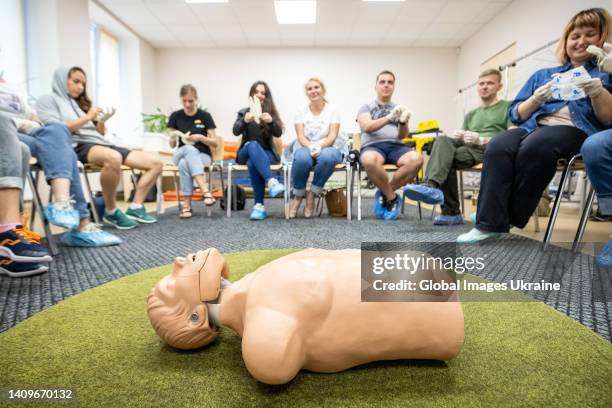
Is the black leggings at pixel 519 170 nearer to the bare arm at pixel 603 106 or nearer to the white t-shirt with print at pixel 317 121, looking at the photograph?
the bare arm at pixel 603 106

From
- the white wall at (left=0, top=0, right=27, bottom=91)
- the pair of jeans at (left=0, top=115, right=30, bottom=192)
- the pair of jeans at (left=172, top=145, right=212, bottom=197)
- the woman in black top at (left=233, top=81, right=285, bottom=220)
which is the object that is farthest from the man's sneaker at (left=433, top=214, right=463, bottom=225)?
the white wall at (left=0, top=0, right=27, bottom=91)

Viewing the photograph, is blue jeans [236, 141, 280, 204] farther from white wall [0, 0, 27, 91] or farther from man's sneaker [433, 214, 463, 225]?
white wall [0, 0, 27, 91]

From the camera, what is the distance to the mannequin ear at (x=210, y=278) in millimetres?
644

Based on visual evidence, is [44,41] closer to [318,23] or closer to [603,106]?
[318,23]

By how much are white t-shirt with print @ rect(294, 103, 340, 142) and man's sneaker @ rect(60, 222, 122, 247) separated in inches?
67.0

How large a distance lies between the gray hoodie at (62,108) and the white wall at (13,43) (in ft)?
6.32

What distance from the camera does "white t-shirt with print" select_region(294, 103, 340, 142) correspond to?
294 cm

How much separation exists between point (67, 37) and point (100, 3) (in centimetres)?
117

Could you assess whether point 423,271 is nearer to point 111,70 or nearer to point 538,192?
point 538,192

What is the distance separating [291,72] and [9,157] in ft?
19.6

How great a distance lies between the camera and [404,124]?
2.77 meters

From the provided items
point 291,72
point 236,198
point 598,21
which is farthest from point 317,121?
point 291,72

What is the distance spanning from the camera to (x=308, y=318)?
55 cm

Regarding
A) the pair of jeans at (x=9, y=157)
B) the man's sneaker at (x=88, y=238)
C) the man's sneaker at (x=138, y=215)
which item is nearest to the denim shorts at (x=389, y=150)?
the man's sneaker at (x=138, y=215)
